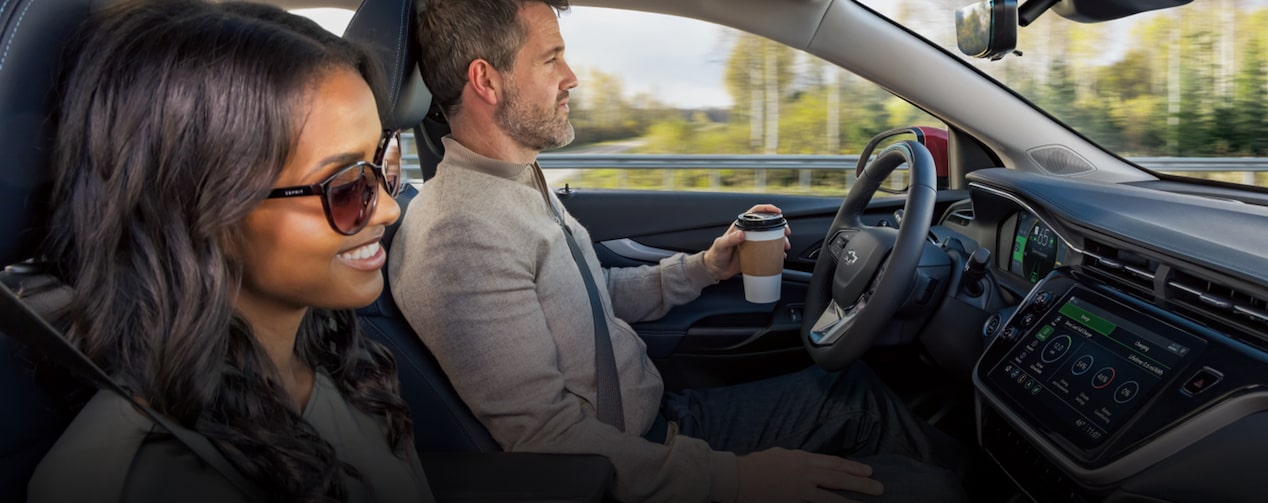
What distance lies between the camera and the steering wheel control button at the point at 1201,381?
1199 millimetres

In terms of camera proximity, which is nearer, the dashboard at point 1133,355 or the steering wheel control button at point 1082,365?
the dashboard at point 1133,355

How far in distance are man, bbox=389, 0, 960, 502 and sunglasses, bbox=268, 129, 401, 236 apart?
1.78 feet

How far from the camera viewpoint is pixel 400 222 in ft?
5.78

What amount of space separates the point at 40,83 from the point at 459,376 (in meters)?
0.84

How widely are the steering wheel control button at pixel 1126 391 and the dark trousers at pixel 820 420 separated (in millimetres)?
398

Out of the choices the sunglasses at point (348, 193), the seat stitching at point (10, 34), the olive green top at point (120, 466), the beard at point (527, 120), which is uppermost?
the seat stitching at point (10, 34)

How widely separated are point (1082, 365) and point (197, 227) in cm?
130

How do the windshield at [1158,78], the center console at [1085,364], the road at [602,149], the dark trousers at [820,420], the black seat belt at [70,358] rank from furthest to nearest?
the road at [602,149] → the windshield at [1158,78] → the dark trousers at [820,420] → the center console at [1085,364] → the black seat belt at [70,358]

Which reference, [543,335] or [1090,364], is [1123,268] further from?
[543,335]

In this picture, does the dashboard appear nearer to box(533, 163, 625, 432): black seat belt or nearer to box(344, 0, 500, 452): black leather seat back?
box(533, 163, 625, 432): black seat belt

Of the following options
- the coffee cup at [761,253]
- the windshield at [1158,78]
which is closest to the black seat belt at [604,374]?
the coffee cup at [761,253]

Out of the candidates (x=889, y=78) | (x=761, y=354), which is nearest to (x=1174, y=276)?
(x=889, y=78)

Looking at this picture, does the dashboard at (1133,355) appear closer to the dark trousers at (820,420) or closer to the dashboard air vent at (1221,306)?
the dashboard air vent at (1221,306)

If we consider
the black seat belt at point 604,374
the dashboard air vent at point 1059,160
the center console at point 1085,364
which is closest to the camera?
the center console at point 1085,364
